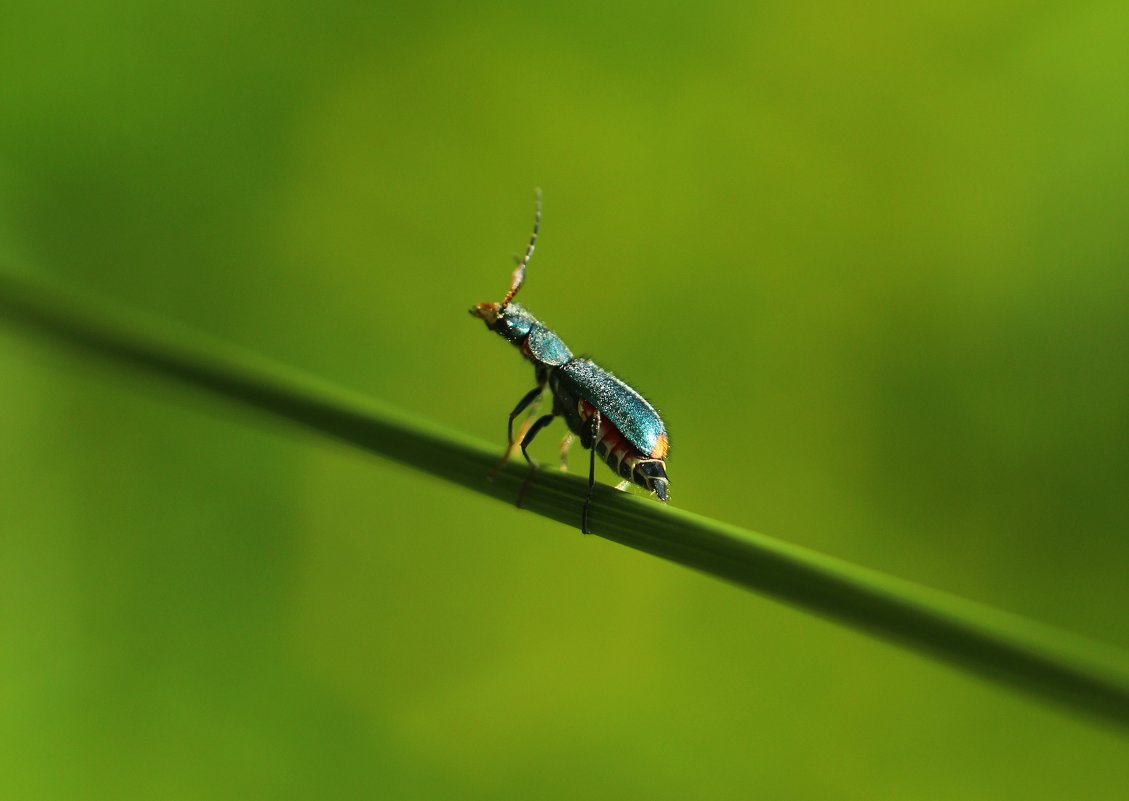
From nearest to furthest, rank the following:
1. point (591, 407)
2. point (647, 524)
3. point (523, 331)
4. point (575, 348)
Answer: point (647, 524) < point (591, 407) < point (523, 331) < point (575, 348)

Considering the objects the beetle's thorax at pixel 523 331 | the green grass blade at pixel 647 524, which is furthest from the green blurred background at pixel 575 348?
the green grass blade at pixel 647 524

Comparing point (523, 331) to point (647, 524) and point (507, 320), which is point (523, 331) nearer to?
point (507, 320)

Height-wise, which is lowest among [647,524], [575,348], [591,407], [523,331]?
[647,524]

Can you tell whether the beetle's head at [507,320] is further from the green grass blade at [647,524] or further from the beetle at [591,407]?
the green grass blade at [647,524]

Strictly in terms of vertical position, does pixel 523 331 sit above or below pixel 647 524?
above

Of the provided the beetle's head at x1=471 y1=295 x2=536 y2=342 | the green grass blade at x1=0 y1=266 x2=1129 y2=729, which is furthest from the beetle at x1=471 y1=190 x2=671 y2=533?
the green grass blade at x1=0 y1=266 x2=1129 y2=729

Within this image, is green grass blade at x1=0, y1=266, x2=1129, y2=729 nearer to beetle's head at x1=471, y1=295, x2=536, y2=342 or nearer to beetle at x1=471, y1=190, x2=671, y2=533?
beetle at x1=471, y1=190, x2=671, y2=533

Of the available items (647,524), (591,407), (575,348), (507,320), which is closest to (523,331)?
(507,320)
